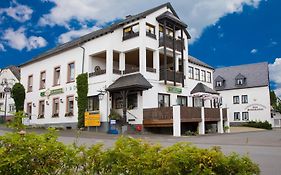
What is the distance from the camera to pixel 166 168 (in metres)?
3.98

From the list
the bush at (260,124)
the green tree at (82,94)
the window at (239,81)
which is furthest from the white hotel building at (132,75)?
the window at (239,81)

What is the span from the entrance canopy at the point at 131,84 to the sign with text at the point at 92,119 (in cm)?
261

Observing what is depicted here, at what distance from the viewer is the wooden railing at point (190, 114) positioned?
24.7 m

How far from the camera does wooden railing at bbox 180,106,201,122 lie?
24730 mm

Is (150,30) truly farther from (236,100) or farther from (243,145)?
(236,100)

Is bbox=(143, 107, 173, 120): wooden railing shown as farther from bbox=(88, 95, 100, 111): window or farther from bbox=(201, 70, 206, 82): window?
bbox=(201, 70, 206, 82): window

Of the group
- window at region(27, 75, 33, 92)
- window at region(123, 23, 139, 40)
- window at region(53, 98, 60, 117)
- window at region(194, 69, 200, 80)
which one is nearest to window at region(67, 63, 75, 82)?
window at region(53, 98, 60, 117)

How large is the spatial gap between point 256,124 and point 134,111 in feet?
97.2

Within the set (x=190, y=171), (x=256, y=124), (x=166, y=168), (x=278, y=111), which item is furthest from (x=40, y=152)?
(x=278, y=111)

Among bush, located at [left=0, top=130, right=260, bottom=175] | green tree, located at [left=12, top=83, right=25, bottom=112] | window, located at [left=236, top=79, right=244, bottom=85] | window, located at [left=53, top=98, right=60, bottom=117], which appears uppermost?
window, located at [left=236, top=79, right=244, bottom=85]

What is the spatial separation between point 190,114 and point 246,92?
33267 mm

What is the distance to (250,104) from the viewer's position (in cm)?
5384

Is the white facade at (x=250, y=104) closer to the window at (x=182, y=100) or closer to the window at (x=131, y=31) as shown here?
the window at (x=182, y=100)

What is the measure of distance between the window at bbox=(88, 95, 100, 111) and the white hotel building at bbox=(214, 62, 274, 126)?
30.3 metres
